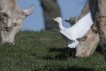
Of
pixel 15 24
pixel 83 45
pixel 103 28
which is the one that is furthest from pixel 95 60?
pixel 103 28

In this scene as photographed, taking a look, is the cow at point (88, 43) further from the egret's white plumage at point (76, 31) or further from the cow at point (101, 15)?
the cow at point (101, 15)

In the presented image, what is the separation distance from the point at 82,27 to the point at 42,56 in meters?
1.15

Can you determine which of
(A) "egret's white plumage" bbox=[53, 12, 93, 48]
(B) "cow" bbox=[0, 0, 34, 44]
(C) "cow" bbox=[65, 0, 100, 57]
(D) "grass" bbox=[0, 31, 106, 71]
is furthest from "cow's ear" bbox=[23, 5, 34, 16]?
(C) "cow" bbox=[65, 0, 100, 57]

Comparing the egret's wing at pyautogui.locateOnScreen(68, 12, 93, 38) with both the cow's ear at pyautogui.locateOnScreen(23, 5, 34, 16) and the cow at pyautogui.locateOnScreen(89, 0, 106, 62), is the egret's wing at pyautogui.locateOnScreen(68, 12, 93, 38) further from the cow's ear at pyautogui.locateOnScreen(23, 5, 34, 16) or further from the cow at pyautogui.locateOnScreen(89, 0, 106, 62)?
the cow at pyautogui.locateOnScreen(89, 0, 106, 62)

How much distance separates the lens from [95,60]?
441 inches

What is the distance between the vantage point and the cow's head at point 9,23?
12781 mm

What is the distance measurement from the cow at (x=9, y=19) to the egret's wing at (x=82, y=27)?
5.46 feet

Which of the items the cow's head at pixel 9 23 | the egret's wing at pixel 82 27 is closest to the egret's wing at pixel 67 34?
the egret's wing at pixel 82 27

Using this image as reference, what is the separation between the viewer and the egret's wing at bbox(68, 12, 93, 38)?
11.7 metres

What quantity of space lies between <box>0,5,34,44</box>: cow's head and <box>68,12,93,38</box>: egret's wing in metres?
1.65

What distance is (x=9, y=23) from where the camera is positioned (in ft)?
41.9

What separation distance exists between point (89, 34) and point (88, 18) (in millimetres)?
370

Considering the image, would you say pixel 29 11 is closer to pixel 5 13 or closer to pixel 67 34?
pixel 5 13

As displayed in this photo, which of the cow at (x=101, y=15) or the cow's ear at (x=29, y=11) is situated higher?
the cow at (x=101, y=15)
